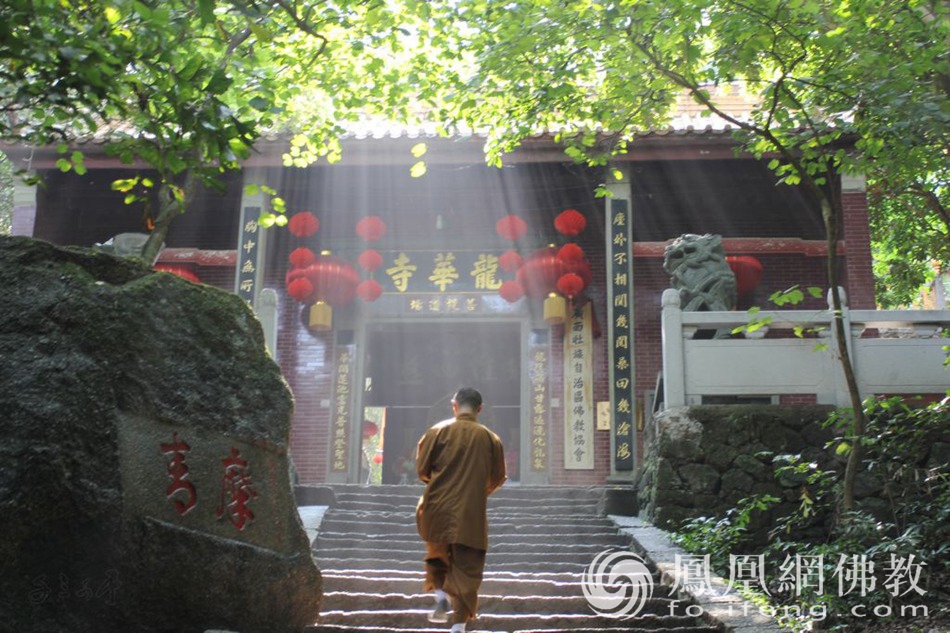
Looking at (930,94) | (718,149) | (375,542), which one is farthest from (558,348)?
(930,94)

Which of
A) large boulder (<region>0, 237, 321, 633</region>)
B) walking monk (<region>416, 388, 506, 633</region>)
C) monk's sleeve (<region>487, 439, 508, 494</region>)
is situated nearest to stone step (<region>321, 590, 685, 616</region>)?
walking monk (<region>416, 388, 506, 633</region>)

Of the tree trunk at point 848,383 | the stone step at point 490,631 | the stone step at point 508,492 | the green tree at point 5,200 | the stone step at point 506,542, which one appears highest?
the green tree at point 5,200

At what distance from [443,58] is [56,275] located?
449 centimetres

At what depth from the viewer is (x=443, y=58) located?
25.0 ft

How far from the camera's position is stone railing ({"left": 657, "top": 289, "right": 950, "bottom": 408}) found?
775 centimetres

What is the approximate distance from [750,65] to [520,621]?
14.0 feet

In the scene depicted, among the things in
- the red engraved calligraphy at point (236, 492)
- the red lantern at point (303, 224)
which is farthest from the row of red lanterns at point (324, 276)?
the red engraved calligraphy at point (236, 492)

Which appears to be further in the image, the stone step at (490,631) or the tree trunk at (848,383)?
the tree trunk at (848,383)

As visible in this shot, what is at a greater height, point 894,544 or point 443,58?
point 443,58

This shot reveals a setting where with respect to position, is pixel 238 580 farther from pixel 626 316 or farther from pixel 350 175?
pixel 350 175

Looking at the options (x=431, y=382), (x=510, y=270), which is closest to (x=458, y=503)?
(x=510, y=270)

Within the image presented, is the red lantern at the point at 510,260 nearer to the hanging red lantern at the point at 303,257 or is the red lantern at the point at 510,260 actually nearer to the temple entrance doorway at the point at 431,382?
the hanging red lantern at the point at 303,257

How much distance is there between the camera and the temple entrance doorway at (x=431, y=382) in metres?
14.5

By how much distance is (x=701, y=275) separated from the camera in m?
8.44
